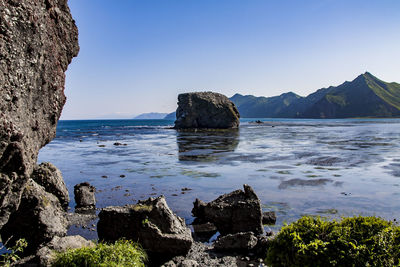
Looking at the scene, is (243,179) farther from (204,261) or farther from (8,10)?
(8,10)

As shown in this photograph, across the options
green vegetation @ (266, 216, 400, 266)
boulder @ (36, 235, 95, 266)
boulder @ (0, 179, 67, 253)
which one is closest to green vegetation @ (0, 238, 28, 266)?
boulder @ (36, 235, 95, 266)

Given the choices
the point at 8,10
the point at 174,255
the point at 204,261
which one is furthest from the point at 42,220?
the point at 8,10

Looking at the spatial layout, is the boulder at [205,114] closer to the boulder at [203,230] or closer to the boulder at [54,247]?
the boulder at [203,230]

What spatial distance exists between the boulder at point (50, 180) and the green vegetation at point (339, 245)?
11.9 metres

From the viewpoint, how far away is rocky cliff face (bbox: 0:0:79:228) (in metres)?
7.11

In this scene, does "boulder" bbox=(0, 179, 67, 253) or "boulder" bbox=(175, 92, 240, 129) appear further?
"boulder" bbox=(175, 92, 240, 129)

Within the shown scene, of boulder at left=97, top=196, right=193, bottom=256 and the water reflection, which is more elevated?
boulder at left=97, top=196, right=193, bottom=256

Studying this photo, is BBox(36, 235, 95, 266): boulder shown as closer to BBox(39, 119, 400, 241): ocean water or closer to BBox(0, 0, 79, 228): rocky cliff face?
BBox(0, 0, 79, 228): rocky cliff face

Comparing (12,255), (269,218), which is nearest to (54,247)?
(12,255)

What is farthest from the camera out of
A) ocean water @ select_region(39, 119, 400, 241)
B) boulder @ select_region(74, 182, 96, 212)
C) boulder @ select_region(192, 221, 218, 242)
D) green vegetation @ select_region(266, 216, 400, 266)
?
ocean water @ select_region(39, 119, 400, 241)

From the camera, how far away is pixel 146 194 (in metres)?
18.3

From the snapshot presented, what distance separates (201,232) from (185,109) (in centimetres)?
10973

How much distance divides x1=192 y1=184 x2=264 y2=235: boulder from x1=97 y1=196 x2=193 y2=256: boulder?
9.17 feet

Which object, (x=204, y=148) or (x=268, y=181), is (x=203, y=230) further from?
(x=204, y=148)
